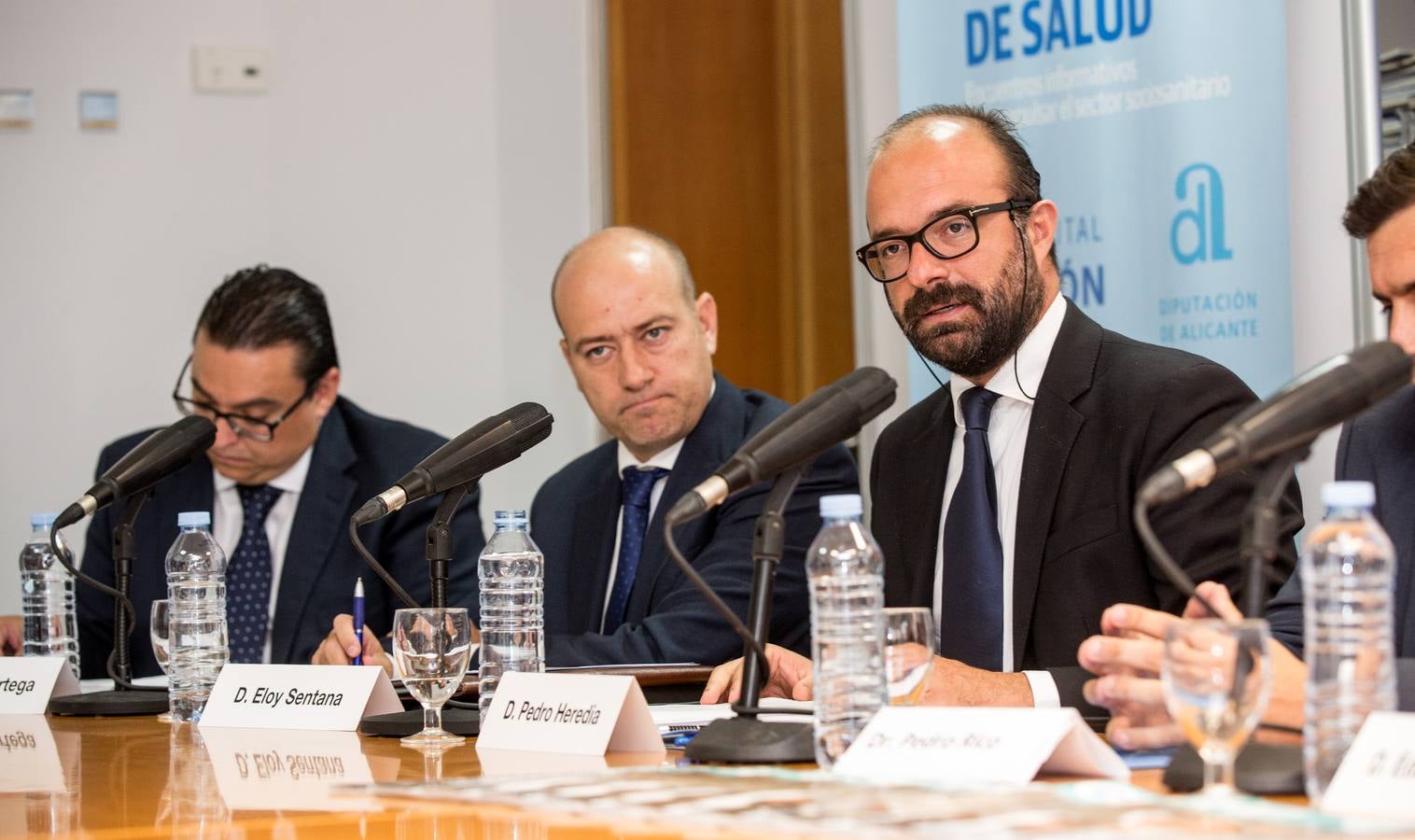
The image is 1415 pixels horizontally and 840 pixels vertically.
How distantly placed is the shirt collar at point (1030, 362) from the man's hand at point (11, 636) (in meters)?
1.81

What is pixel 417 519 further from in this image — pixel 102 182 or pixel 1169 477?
pixel 1169 477

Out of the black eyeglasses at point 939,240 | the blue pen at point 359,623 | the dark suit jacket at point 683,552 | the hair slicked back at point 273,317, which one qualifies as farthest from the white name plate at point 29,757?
the black eyeglasses at point 939,240

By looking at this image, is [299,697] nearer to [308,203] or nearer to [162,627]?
[162,627]

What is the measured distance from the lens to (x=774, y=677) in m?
2.22

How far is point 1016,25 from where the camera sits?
3715 mm

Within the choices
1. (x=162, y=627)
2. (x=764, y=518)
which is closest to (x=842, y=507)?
(x=764, y=518)

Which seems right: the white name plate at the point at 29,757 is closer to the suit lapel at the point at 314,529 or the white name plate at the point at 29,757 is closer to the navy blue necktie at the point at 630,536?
the suit lapel at the point at 314,529

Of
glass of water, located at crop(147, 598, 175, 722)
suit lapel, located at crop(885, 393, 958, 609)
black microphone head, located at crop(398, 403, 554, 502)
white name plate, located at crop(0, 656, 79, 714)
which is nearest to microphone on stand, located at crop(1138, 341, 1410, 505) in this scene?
black microphone head, located at crop(398, 403, 554, 502)

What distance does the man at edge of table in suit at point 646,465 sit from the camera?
9.80 feet

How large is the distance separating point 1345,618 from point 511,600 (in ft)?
4.09

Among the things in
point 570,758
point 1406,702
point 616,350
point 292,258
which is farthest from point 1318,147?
point 292,258

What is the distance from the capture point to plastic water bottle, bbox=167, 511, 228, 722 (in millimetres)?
2514

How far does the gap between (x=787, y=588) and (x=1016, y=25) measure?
1520 mm

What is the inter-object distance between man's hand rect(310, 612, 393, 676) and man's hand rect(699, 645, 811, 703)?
615 millimetres
